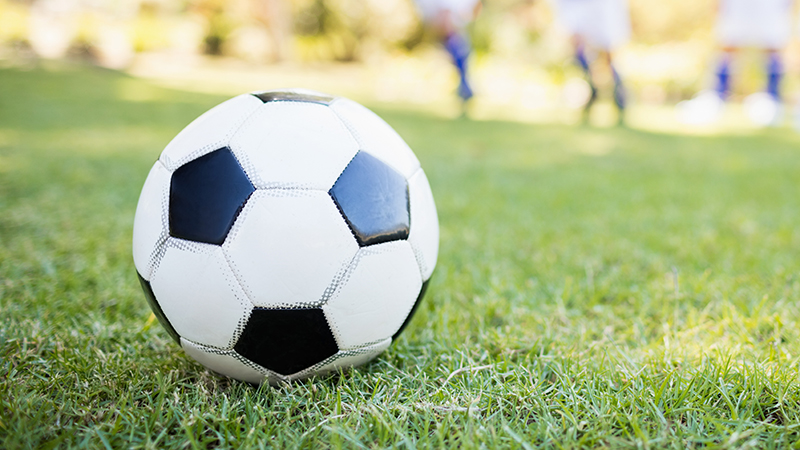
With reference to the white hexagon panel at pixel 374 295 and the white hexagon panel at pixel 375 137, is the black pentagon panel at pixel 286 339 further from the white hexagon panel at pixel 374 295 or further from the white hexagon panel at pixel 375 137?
the white hexagon panel at pixel 375 137

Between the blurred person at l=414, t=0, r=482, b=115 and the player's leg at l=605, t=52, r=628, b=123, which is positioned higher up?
the blurred person at l=414, t=0, r=482, b=115

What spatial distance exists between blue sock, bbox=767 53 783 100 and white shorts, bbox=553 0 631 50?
4907mm

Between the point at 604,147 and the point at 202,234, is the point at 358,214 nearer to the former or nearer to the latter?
the point at 202,234

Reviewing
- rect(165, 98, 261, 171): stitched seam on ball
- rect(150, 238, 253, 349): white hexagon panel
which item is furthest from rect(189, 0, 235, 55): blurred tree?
rect(150, 238, 253, 349): white hexagon panel

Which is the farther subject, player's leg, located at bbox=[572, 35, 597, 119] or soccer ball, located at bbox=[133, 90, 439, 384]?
player's leg, located at bbox=[572, 35, 597, 119]

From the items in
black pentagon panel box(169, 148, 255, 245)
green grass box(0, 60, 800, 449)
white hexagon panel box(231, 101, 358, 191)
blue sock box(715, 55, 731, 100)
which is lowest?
blue sock box(715, 55, 731, 100)

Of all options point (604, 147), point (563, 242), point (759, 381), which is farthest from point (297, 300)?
point (604, 147)

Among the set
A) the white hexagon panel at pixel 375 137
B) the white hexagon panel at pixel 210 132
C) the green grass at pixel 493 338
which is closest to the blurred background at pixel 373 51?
the green grass at pixel 493 338

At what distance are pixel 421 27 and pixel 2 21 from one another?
50.3 feet

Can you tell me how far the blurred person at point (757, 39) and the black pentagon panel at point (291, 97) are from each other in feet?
35.5

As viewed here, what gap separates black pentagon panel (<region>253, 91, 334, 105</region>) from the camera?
150 centimetres

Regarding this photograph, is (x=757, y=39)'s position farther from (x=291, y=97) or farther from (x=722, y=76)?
(x=291, y=97)

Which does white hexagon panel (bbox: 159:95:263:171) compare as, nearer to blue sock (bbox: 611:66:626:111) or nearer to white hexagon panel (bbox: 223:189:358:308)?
white hexagon panel (bbox: 223:189:358:308)

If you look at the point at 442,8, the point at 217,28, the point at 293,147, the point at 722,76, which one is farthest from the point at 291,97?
the point at 217,28
